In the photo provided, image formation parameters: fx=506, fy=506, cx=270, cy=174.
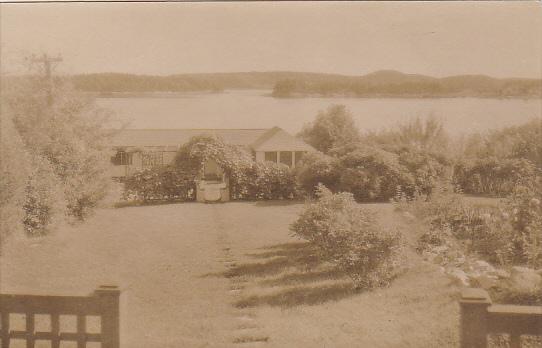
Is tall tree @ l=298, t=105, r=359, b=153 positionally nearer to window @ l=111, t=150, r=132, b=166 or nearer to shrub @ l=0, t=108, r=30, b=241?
window @ l=111, t=150, r=132, b=166

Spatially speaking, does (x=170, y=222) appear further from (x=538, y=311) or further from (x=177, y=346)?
(x=538, y=311)

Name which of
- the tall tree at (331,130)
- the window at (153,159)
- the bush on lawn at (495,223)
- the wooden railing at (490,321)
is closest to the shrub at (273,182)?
the tall tree at (331,130)

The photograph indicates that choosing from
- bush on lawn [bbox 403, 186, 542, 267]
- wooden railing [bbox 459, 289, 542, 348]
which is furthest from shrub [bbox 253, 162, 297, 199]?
wooden railing [bbox 459, 289, 542, 348]

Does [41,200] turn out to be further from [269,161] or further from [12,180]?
[269,161]

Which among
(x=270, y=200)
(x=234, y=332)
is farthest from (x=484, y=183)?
(x=234, y=332)

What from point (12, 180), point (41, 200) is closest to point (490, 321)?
point (41, 200)

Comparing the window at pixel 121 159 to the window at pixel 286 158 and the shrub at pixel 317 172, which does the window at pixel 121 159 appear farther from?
the shrub at pixel 317 172

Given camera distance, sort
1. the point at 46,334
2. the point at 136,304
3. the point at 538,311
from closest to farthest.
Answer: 1. the point at 538,311
2. the point at 46,334
3. the point at 136,304
